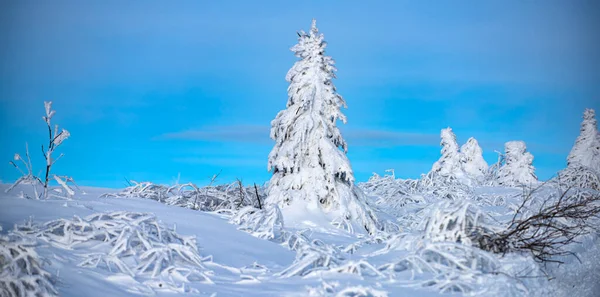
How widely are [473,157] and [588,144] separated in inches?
326

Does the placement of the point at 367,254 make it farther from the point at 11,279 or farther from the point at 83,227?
the point at 11,279

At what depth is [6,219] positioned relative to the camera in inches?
222

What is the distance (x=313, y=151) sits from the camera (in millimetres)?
12852

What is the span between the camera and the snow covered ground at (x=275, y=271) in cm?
452

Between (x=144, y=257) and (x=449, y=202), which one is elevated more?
(x=449, y=202)

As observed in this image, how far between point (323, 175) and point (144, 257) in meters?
7.68

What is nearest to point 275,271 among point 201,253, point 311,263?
point 311,263

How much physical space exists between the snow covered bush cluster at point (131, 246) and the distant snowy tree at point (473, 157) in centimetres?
3369

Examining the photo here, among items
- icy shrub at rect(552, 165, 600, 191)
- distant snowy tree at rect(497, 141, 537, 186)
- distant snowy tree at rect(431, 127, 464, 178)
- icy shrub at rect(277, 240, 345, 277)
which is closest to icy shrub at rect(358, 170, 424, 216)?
icy shrub at rect(552, 165, 600, 191)

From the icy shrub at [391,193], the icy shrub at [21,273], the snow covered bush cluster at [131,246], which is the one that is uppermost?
the icy shrub at [391,193]

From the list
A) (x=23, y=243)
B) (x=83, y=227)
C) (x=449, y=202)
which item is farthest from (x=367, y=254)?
(x=23, y=243)

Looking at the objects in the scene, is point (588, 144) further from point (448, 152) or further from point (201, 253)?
point (201, 253)

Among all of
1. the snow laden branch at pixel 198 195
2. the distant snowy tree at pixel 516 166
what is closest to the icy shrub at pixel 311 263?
the snow laden branch at pixel 198 195

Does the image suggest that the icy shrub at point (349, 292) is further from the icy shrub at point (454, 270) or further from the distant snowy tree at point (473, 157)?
the distant snowy tree at point (473, 157)
